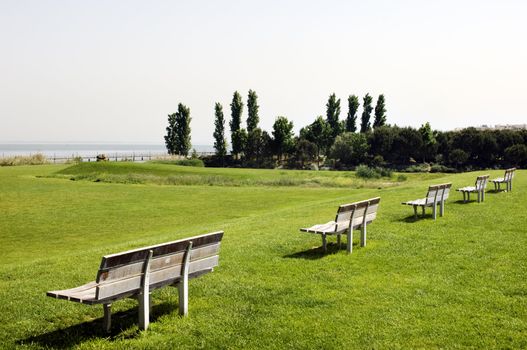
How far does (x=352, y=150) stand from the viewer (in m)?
94.6

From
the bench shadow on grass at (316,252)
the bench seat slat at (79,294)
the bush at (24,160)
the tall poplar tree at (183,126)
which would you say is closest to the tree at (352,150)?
the tall poplar tree at (183,126)

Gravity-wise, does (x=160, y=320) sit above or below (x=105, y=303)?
below

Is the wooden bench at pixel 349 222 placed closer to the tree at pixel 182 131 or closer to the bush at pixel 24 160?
the bush at pixel 24 160

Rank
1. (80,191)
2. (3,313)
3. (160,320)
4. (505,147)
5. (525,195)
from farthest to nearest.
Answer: (505,147), (80,191), (525,195), (3,313), (160,320)

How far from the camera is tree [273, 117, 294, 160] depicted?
9788 cm

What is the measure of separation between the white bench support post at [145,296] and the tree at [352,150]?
89.6m

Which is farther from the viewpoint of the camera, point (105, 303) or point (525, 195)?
point (525, 195)

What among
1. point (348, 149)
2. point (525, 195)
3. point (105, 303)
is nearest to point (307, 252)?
point (105, 303)

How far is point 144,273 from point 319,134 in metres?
97.6

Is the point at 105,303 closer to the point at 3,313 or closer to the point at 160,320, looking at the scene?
the point at 160,320

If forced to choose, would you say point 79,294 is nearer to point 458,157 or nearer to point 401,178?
point 401,178

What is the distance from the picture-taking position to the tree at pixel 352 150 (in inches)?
3730

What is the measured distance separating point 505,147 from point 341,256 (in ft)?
281

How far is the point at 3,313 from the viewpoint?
7.89 meters
